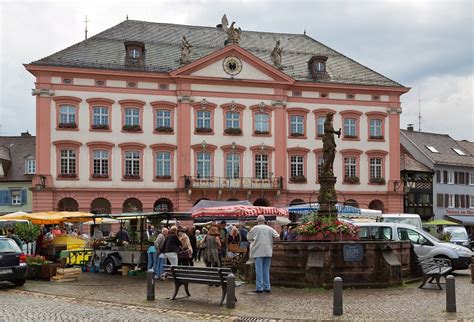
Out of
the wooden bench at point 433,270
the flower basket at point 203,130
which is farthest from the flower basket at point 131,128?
the wooden bench at point 433,270

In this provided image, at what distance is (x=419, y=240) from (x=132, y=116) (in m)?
28.4

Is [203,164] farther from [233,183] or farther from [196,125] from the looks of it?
[196,125]

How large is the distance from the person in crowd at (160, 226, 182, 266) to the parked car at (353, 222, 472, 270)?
6.33m

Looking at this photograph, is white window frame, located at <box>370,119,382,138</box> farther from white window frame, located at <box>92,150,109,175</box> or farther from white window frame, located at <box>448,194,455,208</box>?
white window frame, located at <box>92,150,109,175</box>

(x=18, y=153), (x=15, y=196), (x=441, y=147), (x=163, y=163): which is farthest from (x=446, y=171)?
(x=18, y=153)

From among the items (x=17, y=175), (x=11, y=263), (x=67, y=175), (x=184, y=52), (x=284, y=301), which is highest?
(x=184, y=52)

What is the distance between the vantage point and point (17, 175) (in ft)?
195

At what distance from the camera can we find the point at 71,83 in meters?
47.0

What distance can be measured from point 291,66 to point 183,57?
901 cm

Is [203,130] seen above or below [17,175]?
above

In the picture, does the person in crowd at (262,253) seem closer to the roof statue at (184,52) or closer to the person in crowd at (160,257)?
the person in crowd at (160,257)

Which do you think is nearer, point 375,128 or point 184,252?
point 184,252

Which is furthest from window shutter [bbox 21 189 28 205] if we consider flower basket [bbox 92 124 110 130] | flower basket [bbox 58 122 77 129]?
flower basket [bbox 92 124 110 130]

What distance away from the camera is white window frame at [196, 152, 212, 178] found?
48938mm
